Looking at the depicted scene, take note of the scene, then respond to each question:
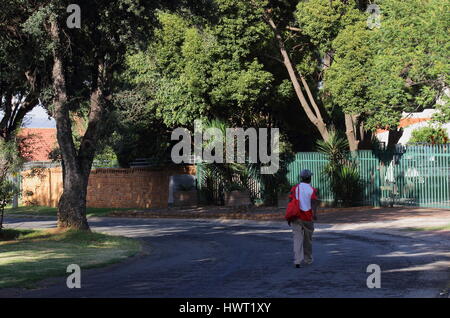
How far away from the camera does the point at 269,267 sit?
44.4 ft

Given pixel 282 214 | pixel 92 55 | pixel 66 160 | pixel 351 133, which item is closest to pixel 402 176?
pixel 351 133

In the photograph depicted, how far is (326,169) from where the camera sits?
29.1 m

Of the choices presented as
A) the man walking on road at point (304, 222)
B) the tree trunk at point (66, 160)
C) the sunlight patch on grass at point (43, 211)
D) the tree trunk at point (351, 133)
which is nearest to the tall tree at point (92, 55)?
the tree trunk at point (66, 160)

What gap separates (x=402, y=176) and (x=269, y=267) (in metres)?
14.8

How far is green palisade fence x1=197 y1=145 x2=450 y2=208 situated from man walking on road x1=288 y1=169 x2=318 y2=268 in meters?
12.9

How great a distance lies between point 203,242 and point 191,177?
15.6 metres

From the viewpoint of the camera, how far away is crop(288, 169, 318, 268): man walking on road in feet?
44.4

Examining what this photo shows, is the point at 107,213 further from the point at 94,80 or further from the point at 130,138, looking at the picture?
the point at 94,80

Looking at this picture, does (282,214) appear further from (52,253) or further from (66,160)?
(52,253)

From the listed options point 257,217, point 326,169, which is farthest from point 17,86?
point 326,169

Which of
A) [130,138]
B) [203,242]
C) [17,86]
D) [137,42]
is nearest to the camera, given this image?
[203,242]

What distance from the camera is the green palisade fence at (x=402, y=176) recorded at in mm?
25578

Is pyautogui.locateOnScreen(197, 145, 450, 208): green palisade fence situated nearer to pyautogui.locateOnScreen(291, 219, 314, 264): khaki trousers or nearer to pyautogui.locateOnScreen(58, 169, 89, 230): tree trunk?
pyautogui.locateOnScreen(58, 169, 89, 230): tree trunk

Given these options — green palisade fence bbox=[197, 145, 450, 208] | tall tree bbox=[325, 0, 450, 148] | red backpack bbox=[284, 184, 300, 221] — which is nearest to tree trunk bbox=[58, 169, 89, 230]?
red backpack bbox=[284, 184, 300, 221]
